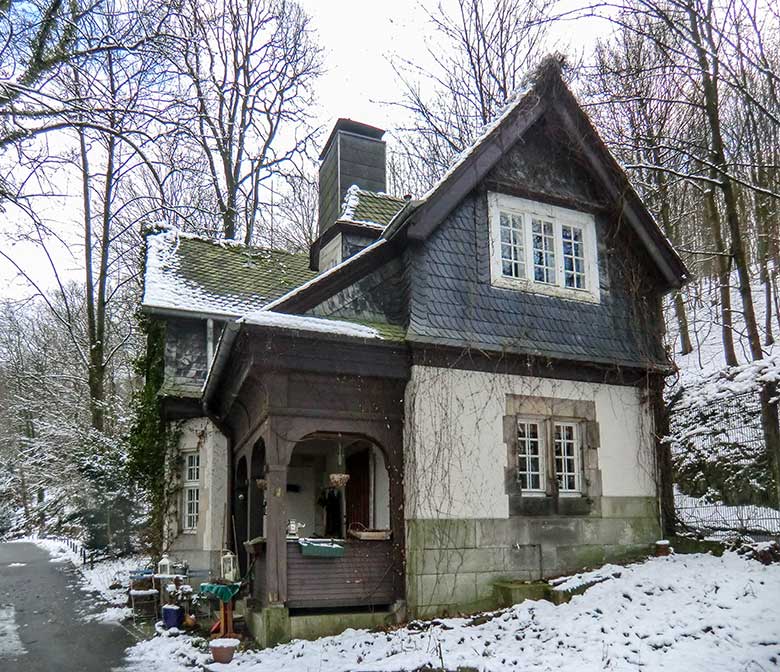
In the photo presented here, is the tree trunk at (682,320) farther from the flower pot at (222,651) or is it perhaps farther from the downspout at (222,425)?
the flower pot at (222,651)

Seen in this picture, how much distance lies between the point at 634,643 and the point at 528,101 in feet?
25.2

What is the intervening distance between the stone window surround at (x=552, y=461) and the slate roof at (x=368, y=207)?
4219 mm

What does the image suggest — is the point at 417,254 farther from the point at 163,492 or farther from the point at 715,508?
the point at 163,492

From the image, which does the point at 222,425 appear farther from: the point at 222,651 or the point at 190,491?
the point at 222,651

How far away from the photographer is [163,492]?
A: 14.1 m

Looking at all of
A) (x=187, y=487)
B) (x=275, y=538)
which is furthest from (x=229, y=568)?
(x=187, y=487)

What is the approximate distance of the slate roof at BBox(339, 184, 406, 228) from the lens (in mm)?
12508

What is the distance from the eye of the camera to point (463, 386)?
33.2 ft

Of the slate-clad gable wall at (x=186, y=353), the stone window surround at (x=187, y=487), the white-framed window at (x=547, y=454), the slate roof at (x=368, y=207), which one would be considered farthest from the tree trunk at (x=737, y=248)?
the stone window surround at (x=187, y=487)

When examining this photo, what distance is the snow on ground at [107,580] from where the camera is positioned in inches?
502

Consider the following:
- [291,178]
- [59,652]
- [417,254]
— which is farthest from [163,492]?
[291,178]

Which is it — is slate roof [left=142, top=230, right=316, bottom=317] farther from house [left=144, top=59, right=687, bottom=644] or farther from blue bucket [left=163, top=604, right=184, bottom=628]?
blue bucket [left=163, top=604, right=184, bottom=628]

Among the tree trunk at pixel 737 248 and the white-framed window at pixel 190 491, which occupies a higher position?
the tree trunk at pixel 737 248

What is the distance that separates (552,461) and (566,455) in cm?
47
